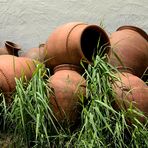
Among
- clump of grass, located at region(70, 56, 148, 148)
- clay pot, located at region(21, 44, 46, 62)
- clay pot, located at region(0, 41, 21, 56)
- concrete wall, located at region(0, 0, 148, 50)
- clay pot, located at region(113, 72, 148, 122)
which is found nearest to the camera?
clump of grass, located at region(70, 56, 148, 148)

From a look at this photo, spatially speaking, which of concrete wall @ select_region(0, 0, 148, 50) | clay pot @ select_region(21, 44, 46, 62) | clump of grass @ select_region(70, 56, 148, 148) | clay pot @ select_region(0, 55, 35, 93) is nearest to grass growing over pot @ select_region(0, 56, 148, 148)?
clump of grass @ select_region(70, 56, 148, 148)

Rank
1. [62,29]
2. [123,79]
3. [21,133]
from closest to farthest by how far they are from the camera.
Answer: [21,133], [123,79], [62,29]

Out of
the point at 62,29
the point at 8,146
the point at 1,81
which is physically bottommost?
the point at 8,146

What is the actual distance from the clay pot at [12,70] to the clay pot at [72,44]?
17 centimetres

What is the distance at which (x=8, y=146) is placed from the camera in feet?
10.7

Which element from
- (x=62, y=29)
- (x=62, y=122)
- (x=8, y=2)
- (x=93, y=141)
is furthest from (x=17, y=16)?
(x=93, y=141)

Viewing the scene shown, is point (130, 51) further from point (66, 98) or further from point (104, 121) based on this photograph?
point (104, 121)

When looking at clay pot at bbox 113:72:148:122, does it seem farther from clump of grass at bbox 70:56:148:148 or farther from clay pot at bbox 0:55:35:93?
clay pot at bbox 0:55:35:93

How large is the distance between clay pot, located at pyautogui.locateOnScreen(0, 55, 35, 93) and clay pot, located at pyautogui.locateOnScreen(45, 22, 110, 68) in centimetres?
17

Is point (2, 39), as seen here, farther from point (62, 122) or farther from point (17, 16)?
point (62, 122)

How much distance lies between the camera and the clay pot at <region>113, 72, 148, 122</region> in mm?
3264

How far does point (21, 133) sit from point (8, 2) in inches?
69.0

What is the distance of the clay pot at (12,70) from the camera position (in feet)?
11.5

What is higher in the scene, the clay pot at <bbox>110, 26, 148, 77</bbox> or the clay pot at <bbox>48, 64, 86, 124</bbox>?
the clay pot at <bbox>110, 26, 148, 77</bbox>
